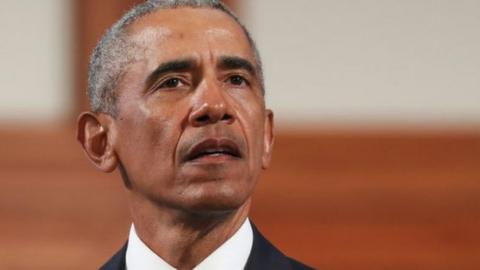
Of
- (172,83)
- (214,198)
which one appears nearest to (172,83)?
(172,83)

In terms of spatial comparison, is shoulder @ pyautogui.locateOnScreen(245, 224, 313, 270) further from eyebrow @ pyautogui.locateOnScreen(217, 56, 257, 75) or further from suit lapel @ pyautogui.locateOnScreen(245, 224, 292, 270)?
eyebrow @ pyautogui.locateOnScreen(217, 56, 257, 75)

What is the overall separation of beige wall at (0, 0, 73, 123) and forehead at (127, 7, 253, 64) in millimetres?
1011

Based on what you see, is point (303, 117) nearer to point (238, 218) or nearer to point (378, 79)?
point (378, 79)

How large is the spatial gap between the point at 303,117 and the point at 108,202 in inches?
13.8

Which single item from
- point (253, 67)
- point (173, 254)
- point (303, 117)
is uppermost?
point (253, 67)

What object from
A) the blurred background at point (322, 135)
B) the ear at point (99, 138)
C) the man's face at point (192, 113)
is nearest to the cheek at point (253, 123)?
the man's face at point (192, 113)

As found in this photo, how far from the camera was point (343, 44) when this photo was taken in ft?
7.50

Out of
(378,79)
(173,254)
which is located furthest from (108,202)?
(173,254)

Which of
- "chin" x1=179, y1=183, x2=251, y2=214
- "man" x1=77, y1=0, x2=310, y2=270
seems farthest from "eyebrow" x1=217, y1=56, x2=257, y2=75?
"chin" x1=179, y1=183, x2=251, y2=214

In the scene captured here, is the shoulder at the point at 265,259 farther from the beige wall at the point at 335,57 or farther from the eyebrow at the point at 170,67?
the beige wall at the point at 335,57

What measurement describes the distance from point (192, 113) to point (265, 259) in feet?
0.50

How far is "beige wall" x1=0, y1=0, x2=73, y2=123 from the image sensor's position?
7.47 ft

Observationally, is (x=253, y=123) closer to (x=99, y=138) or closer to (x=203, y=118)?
(x=203, y=118)

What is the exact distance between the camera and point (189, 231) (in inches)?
49.1
